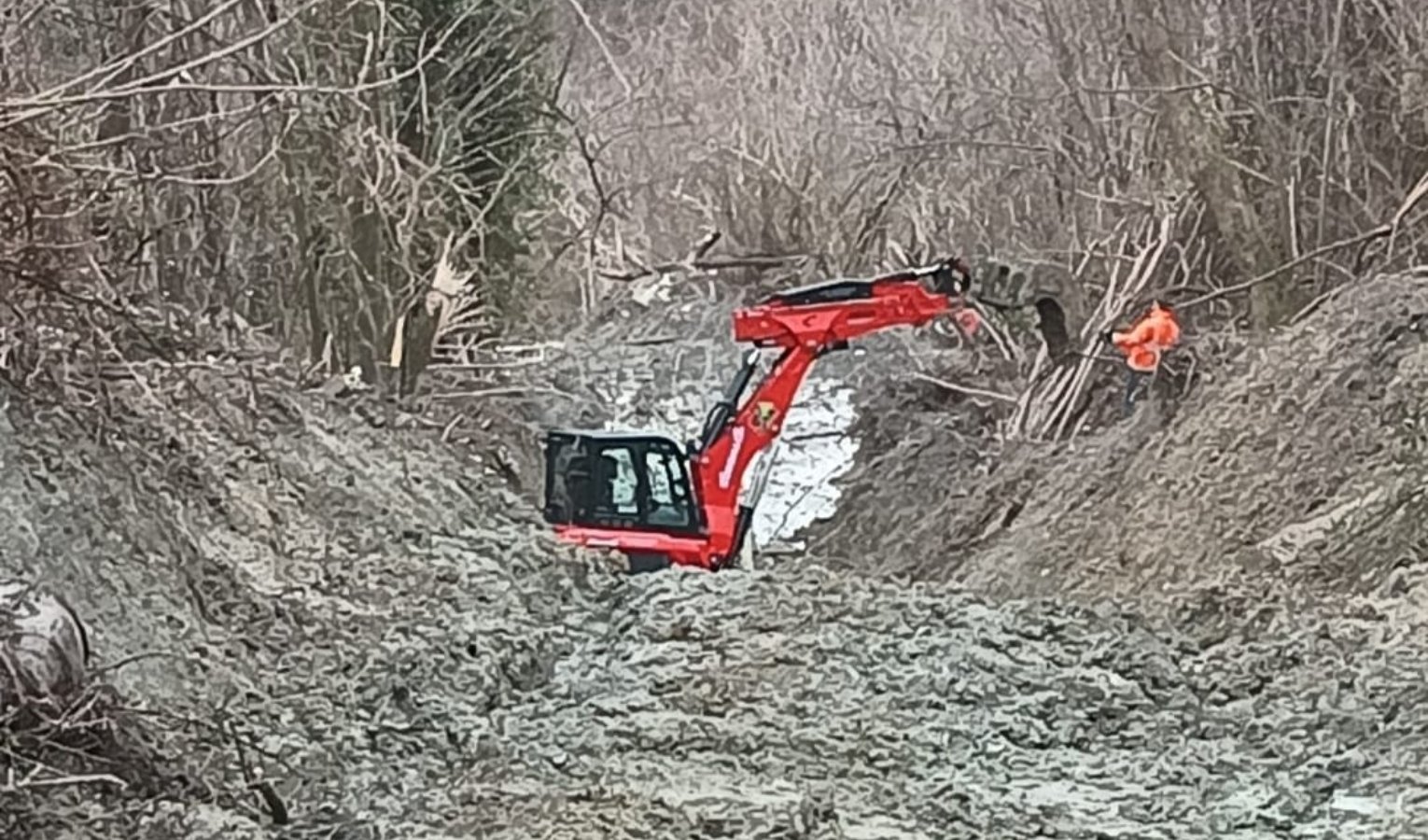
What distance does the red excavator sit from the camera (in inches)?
84.7

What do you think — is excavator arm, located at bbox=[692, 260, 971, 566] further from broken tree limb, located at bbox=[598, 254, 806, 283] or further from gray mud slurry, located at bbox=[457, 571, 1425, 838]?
gray mud slurry, located at bbox=[457, 571, 1425, 838]

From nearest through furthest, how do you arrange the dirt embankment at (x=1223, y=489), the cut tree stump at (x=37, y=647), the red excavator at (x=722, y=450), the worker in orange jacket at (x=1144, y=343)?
1. the cut tree stump at (x=37, y=647)
2. the dirt embankment at (x=1223, y=489)
3. the red excavator at (x=722, y=450)
4. the worker in orange jacket at (x=1144, y=343)

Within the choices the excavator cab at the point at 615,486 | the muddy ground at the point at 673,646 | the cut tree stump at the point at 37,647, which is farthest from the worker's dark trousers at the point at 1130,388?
the cut tree stump at the point at 37,647

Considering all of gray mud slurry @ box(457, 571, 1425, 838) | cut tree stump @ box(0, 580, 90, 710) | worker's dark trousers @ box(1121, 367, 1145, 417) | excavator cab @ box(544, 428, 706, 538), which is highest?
cut tree stump @ box(0, 580, 90, 710)

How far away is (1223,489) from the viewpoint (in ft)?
7.05

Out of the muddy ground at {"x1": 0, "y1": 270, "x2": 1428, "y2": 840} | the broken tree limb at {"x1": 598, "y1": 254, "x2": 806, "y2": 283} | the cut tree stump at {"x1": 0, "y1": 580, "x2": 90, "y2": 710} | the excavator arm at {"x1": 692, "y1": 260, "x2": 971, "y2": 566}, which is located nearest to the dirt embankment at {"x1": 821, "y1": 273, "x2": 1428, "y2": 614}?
the muddy ground at {"x1": 0, "y1": 270, "x2": 1428, "y2": 840}

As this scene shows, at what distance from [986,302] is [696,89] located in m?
0.44

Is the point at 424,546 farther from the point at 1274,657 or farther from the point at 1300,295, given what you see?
the point at 1300,295

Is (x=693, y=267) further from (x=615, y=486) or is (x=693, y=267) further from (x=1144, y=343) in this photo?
(x=1144, y=343)

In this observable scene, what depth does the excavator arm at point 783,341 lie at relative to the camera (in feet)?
7.21

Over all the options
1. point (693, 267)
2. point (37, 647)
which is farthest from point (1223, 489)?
point (37, 647)

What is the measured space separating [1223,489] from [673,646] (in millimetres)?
695

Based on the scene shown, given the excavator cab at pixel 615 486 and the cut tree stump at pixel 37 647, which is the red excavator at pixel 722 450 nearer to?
the excavator cab at pixel 615 486

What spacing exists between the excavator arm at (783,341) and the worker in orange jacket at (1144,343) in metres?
0.21
